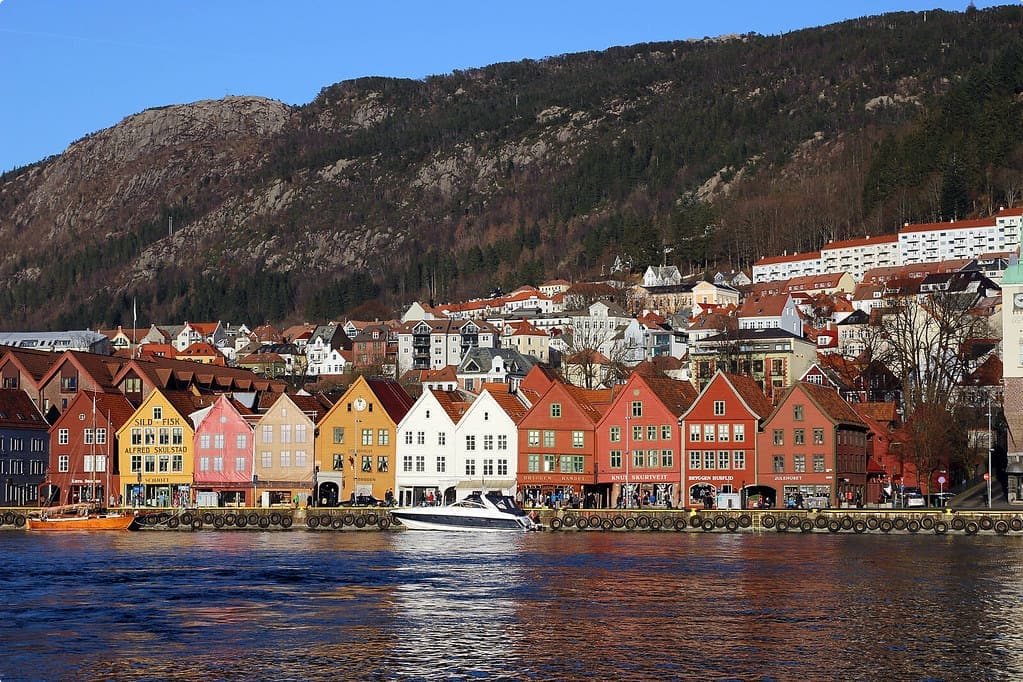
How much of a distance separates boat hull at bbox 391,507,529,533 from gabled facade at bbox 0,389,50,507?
40357mm

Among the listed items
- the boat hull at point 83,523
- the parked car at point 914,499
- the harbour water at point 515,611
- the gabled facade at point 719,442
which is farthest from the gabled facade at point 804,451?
the boat hull at point 83,523

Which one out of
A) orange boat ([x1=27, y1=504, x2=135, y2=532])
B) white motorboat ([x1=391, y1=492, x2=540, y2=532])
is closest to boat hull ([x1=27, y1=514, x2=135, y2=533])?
orange boat ([x1=27, y1=504, x2=135, y2=532])

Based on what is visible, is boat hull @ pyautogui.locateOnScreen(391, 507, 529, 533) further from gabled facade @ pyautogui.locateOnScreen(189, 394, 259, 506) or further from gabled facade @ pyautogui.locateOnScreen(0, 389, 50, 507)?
gabled facade @ pyautogui.locateOnScreen(0, 389, 50, 507)

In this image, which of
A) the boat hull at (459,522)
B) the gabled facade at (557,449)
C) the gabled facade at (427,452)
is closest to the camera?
the boat hull at (459,522)

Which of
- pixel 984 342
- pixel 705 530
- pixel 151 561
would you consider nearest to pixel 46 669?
pixel 151 561

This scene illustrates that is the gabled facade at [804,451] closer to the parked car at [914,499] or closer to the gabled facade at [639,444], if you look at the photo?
the parked car at [914,499]

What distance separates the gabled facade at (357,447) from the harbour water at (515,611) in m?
34.7

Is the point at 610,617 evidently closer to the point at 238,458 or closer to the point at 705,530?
the point at 705,530

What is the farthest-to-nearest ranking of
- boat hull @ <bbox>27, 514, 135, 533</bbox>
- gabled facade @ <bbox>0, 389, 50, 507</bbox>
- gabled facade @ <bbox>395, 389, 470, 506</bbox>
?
gabled facade @ <bbox>0, 389, 50, 507</bbox>, gabled facade @ <bbox>395, 389, 470, 506</bbox>, boat hull @ <bbox>27, 514, 135, 533</bbox>

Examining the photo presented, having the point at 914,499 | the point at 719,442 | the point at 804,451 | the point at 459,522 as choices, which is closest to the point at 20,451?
the point at 459,522

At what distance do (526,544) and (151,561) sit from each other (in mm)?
21727

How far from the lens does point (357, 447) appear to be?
122m

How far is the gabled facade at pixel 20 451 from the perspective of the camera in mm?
124000

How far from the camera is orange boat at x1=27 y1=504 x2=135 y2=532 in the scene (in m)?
105
